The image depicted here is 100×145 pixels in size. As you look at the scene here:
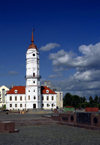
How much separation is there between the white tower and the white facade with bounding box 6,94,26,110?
3781 mm

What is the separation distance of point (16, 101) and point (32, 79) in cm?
1034

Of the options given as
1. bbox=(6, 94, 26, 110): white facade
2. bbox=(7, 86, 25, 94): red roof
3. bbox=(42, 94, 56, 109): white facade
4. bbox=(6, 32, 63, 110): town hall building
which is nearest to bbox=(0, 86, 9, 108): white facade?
bbox=(7, 86, 25, 94): red roof

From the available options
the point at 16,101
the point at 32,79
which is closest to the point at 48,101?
the point at 16,101

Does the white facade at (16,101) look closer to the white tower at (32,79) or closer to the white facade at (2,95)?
the white tower at (32,79)

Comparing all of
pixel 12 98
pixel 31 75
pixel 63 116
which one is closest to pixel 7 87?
pixel 12 98

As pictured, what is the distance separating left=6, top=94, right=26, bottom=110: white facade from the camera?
81.0m

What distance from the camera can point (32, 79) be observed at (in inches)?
3014

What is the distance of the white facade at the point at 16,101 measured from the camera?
8100 centimetres

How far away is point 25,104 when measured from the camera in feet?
266

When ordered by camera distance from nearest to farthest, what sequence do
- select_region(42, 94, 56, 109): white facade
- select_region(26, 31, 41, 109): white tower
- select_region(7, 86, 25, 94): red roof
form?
1. select_region(26, 31, 41, 109): white tower
2. select_region(7, 86, 25, 94): red roof
3. select_region(42, 94, 56, 109): white facade

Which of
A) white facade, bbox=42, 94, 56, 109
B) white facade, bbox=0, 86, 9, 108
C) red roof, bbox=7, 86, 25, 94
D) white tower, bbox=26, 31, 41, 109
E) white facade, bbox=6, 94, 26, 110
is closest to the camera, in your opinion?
white tower, bbox=26, 31, 41, 109

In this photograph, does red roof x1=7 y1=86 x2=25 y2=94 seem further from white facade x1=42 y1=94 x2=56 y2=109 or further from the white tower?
white facade x1=42 y1=94 x2=56 y2=109

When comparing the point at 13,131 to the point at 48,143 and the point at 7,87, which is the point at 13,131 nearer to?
the point at 48,143

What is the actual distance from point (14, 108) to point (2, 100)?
27298 mm
